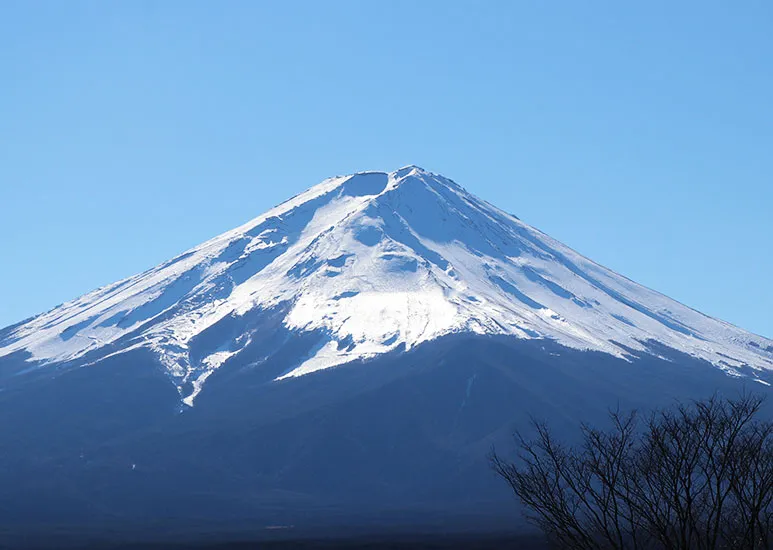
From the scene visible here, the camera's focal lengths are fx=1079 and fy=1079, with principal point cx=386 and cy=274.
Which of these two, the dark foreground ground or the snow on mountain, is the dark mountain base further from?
the dark foreground ground

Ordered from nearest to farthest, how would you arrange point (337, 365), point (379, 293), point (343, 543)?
point (343, 543)
point (337, 365)
point (379, 293)

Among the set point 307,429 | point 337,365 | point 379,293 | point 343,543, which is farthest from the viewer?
point 379,293

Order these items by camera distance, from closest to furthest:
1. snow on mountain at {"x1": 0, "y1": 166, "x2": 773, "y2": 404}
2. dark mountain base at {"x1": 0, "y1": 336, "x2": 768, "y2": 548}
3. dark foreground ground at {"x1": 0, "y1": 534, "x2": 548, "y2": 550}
A: 1. dark foreground ground at {"x1": 0, "y1": 534, "x2": 548, "y2": 550}
2. dark mountain base at {"x1": 0, "y1": 336, "x2": 768, "y2": 548}
3. snow on mountain at {"x1": 0, "y1": 166, "x2": 773, "y2": 404}

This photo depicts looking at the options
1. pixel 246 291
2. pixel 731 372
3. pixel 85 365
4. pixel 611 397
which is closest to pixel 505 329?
pixel 611 397

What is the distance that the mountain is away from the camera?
116938 mm

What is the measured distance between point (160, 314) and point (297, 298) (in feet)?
69.2

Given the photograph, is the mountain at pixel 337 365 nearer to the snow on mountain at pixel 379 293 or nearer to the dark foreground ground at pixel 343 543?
the snow on mountain at pixel 379 293

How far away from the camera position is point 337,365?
14100 cm

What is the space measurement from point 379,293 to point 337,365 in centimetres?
1920

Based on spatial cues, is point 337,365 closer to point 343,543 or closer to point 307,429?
point 307,429

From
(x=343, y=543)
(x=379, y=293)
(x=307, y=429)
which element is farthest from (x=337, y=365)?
(x=343, y=543)

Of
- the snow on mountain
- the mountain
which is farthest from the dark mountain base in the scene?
the snow on mountain

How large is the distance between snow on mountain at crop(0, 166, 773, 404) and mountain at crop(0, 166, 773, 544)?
435mm

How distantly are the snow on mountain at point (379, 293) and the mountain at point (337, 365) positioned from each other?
1.43ft
